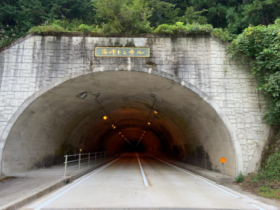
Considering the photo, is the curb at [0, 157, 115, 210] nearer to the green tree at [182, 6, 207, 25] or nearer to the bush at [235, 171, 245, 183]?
the bush at [235, 171, 245, 183]

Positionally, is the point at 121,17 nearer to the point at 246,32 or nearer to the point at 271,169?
the point at 246,32

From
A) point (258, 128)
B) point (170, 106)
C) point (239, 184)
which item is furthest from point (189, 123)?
point (239, 184)

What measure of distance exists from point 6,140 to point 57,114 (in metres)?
3.31

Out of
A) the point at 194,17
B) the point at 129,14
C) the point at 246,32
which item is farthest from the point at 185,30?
the point at 194,17

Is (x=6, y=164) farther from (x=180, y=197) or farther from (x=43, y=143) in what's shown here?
(x=180, y=197)

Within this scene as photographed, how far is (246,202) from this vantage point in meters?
5.81

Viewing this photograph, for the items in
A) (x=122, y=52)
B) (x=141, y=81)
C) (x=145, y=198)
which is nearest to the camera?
(x=145, y=198)

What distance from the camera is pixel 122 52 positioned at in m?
9.55

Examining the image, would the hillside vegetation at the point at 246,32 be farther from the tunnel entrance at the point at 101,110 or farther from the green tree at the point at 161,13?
the green tree at the point at 161,13

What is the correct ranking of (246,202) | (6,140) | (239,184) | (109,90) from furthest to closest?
(109,90)
(6,140)
(239,184)
(246,202)

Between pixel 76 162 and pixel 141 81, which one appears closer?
pixel 141 81

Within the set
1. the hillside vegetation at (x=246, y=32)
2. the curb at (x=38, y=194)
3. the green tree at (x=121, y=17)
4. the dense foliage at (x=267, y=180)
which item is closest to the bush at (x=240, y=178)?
the hillside vegetation at (x=246, y=32)

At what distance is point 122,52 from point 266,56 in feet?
18.9

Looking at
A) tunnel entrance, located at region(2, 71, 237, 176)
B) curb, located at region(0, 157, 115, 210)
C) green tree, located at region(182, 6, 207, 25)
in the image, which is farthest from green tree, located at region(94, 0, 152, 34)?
green tree, located at region(182, 6, 207, 25)
